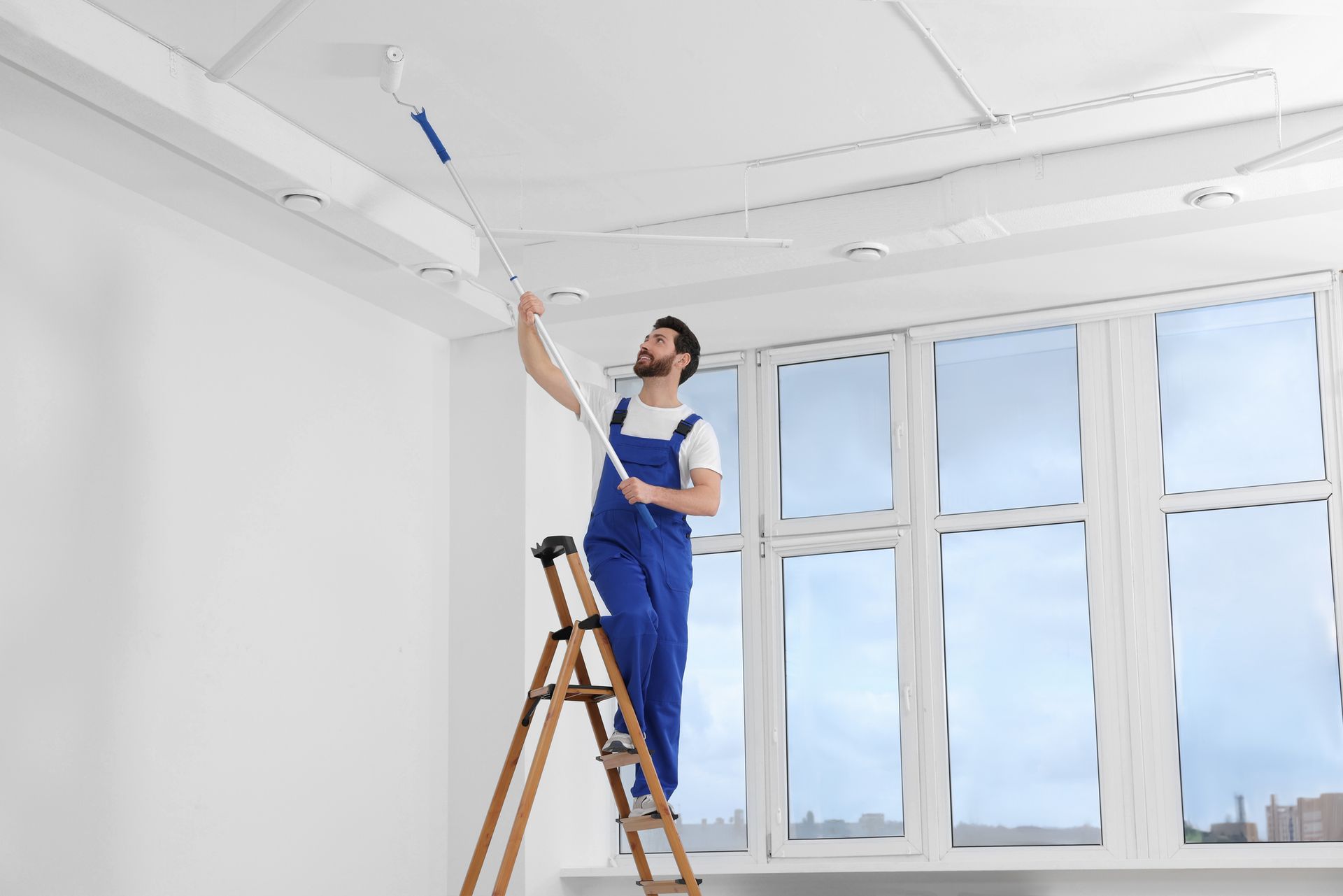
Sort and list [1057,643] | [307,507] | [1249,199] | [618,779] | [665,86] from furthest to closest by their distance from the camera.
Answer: [1057,643] → [307,507] → [1249,199] → [665,86] → [618,779]

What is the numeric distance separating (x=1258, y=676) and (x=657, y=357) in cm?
281

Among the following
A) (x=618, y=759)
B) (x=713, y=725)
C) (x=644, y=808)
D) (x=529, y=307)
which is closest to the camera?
(x=618, y=759)

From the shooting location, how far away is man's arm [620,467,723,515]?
155 inches

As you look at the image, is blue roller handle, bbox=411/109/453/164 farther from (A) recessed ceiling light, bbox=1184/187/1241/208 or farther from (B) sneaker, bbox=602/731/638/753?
(A) recessed ceiling light, bbox=1184/187/1241/208

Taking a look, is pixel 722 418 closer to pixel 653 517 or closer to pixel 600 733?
pixel 653 517

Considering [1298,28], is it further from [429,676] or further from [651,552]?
[429,676]

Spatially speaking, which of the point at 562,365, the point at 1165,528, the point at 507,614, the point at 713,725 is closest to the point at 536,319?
the point at 562,365

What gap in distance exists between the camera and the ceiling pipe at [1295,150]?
406 cm

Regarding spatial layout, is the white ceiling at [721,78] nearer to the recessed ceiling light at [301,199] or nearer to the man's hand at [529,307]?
the recessed ceiling light at [301,199]

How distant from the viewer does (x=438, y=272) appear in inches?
212

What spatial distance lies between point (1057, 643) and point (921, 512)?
79 centimetres

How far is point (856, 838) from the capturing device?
589 centimetres

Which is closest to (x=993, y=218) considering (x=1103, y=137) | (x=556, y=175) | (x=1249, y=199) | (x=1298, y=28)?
(x=1103, y=137)

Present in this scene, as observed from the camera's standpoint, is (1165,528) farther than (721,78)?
Yes
